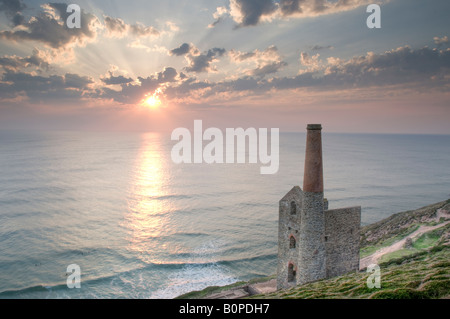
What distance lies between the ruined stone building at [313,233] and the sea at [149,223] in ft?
48.2

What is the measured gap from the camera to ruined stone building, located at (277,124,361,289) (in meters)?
19.7

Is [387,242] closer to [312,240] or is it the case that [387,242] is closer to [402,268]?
[402,268]

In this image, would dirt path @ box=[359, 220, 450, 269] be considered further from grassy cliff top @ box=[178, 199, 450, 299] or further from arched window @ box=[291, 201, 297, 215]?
arched window @ box=[291, 201, 297, 215]

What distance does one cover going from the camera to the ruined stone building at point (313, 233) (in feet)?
64.7

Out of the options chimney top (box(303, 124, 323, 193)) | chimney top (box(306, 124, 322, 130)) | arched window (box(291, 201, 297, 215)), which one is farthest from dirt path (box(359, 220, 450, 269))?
chimney top (box(306, 124, 322, 130))

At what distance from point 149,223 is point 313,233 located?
1553 inches

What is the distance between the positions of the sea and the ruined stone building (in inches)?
579

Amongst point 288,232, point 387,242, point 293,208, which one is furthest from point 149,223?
point 387,242

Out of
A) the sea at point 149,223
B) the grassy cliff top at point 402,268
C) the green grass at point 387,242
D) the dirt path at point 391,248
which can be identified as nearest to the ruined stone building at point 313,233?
the grassy cliff top at point 402,268

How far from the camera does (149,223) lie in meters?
52.2

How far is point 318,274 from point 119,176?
83.6m
